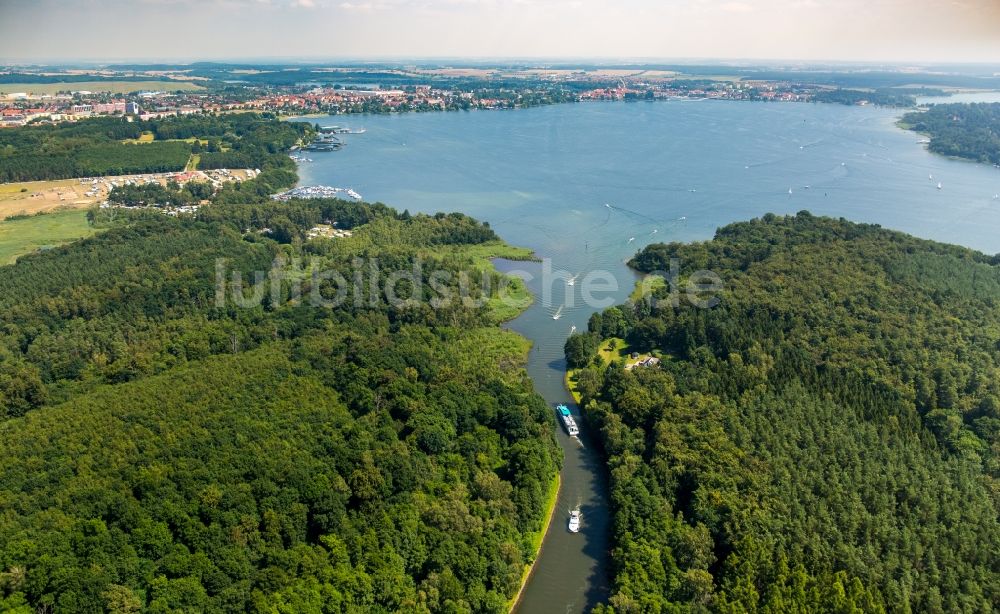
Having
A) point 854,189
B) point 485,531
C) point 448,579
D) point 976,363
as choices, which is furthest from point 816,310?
point 854,189

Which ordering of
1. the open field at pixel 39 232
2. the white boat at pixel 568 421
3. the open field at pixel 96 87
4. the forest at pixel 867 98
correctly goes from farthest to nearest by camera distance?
1. the open field at pixel 96 87
2. the forest at pixel 867 98
3. the open field at pixel 39 232
4. the white boat at pixel 568 421

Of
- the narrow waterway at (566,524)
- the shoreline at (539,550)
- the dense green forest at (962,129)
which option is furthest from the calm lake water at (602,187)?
the dense green forest at (962,129)

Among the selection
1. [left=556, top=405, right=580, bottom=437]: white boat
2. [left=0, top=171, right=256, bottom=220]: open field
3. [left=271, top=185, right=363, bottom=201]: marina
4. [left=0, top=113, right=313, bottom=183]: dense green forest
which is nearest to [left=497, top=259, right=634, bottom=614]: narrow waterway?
[left=556, top=405, right=580, bottom=437]: white boat

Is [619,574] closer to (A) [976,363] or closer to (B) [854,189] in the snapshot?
(A) [976,363]

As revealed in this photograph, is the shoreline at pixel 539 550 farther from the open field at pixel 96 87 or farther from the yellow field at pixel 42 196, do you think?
the open field at pixel 96 87

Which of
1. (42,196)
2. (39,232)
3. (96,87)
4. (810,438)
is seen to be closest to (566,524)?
(810,438)

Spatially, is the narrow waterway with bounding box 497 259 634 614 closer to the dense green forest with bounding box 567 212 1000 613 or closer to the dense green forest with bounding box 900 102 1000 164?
the dense green forest with bounding box 567 212 1000 613

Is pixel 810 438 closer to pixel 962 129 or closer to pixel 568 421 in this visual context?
pixel 568 421
